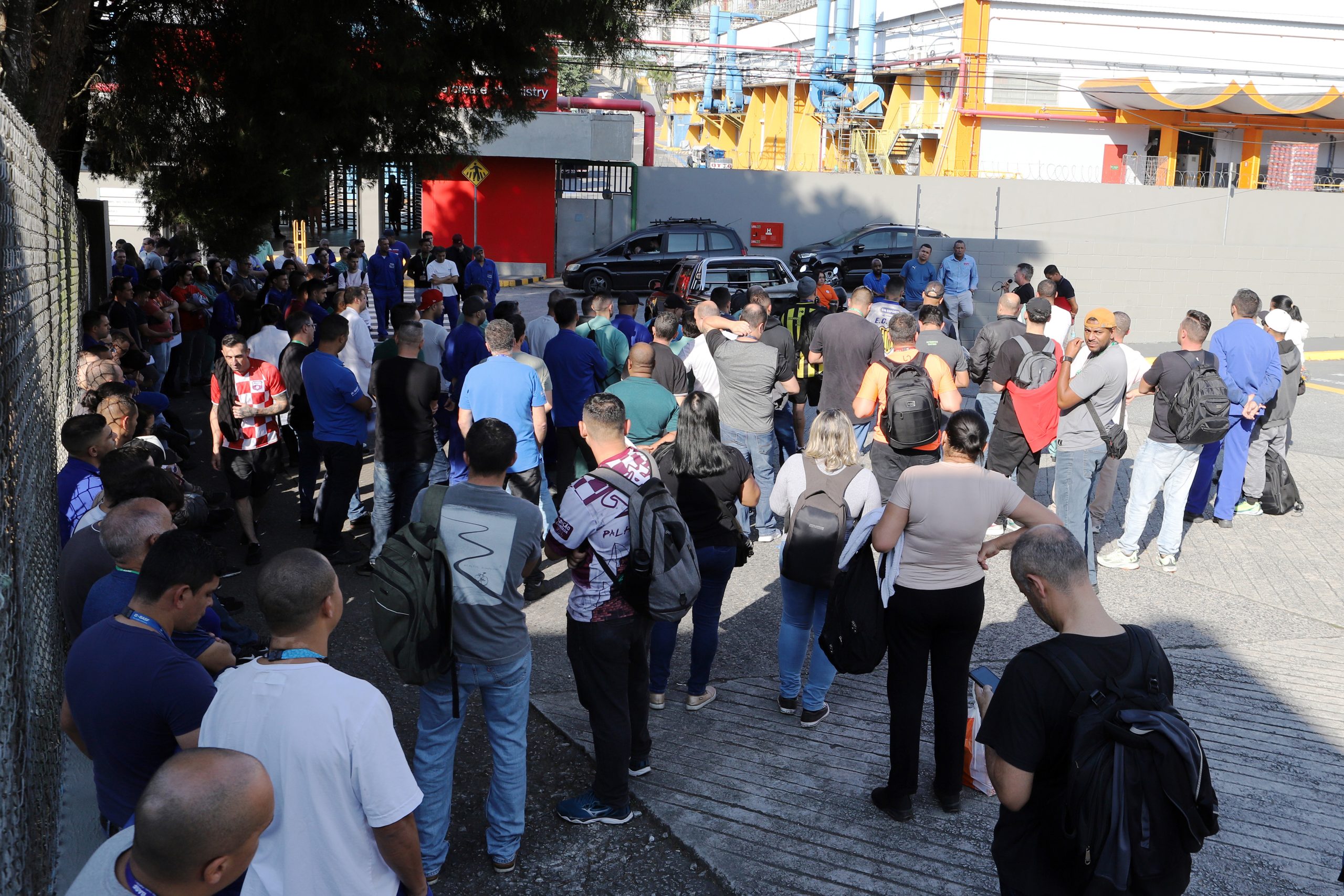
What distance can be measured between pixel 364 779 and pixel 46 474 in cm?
408

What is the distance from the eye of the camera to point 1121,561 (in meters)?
8.28

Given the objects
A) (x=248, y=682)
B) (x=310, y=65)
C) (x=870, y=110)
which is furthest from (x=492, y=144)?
(x=248, y=682)

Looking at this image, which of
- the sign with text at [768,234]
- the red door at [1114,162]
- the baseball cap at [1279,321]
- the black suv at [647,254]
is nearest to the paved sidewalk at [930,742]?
the baseball cap at [1279,321]

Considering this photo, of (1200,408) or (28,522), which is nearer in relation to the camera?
(28,522)

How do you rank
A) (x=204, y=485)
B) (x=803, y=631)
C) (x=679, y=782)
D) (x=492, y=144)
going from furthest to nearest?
(x=492, y=144) < (x=204, y=485) < (x=803, y=631) < (x=679, y=782)

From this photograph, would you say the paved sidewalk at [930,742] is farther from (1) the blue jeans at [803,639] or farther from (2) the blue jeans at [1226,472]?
(2) the blue jeans at [1226,472]

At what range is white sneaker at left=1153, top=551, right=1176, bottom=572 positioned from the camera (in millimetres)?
8238

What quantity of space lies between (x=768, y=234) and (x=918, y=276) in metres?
12.9

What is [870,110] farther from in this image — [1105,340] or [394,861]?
[394,861]

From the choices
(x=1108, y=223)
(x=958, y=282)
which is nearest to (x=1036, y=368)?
(x=958, y=282)

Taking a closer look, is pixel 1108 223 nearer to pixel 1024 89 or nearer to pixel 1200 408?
pixel 1024 89

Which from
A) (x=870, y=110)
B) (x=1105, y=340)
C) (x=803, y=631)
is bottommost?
(x=803, y=631)

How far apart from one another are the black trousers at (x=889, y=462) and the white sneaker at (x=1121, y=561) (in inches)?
80.7

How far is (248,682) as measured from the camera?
2.82 metres
